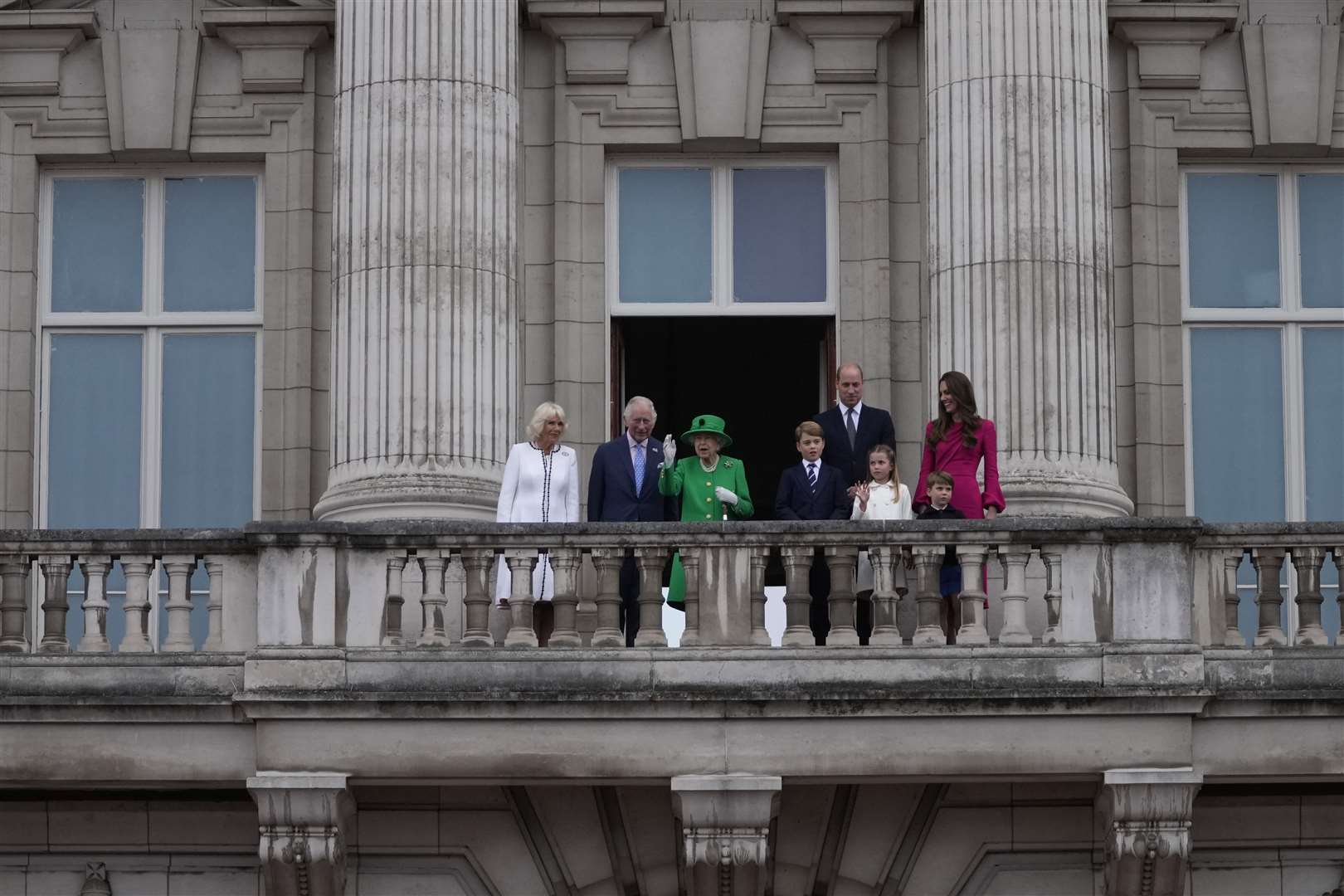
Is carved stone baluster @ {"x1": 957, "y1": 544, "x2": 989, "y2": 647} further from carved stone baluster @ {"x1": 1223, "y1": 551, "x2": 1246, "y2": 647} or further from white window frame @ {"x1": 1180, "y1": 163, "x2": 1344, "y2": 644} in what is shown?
white window frame @ {"x1": 1180, "y1": 163, "x2": 1344, "y2": 644}

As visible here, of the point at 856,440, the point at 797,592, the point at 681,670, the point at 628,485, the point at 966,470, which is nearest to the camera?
the point at 681,670

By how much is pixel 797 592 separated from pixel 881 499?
42.6 inches

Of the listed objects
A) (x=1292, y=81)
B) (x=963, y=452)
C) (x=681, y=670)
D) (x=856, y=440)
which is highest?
(x=1292, y=81)

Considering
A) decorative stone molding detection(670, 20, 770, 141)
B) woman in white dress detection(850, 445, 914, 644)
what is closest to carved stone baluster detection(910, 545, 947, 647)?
woman in white dress detection(850, 445, 914, 644)

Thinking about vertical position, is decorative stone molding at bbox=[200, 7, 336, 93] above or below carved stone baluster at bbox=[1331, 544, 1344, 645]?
above

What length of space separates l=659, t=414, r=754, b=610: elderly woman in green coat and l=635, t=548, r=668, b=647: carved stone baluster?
0.39 meters

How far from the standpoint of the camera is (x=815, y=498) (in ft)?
84.7

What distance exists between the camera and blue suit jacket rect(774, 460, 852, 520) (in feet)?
84.7

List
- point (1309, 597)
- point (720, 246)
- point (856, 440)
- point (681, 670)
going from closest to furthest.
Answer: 1. point (681, 670)
2. point (1309, 597)
3. point (856, 440)
4. point (720, 246)

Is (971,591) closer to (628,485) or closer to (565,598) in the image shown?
(628,485)

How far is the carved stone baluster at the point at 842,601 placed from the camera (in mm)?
25000

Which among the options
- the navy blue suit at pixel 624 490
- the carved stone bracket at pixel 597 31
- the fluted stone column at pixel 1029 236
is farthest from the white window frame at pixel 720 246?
the navy blue suit at pixel 624 490

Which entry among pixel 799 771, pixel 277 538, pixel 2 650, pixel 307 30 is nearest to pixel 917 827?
pixel 799 771

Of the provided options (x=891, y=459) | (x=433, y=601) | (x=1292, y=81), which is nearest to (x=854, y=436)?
(x=891, y=459)
